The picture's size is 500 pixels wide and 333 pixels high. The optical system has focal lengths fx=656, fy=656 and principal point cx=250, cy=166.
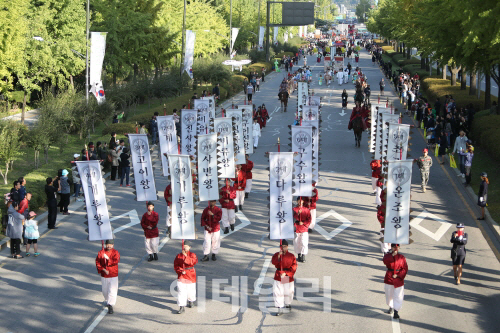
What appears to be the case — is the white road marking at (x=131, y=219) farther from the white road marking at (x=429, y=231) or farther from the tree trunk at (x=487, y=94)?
the tree trunk at (x=487, y=94)

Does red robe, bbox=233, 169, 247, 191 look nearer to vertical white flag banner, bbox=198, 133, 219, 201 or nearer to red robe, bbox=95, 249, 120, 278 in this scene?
vertical white flag banner, bbox=198, 133, 219, 201

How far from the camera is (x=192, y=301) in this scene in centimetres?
1320

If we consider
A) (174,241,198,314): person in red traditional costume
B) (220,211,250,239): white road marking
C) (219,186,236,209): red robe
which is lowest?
(220,211,250,239): white road marking

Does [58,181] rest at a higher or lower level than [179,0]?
lower

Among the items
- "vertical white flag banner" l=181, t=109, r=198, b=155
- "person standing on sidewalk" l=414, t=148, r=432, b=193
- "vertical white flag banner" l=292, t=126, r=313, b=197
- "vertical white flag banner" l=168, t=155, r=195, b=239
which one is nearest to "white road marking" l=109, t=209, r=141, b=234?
"vertical white flag banner" l=168, t=155, r=195, b=239

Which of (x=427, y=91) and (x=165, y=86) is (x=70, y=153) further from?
(x=427, y=91)

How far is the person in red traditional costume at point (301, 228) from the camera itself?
15539 millimetres

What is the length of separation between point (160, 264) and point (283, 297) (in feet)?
12.9

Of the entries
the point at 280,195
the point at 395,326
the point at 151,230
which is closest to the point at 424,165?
the point at 280,195

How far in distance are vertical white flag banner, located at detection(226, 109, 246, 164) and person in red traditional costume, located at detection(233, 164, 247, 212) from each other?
0.65 m

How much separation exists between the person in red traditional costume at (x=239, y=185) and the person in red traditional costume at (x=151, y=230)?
169 inches

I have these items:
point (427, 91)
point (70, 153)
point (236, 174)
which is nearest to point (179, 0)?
point (427, 91)

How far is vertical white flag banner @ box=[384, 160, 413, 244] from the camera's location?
13.8 meters

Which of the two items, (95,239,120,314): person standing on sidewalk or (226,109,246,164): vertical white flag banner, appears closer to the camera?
(95,239,120,314): person standing on sidewalk
